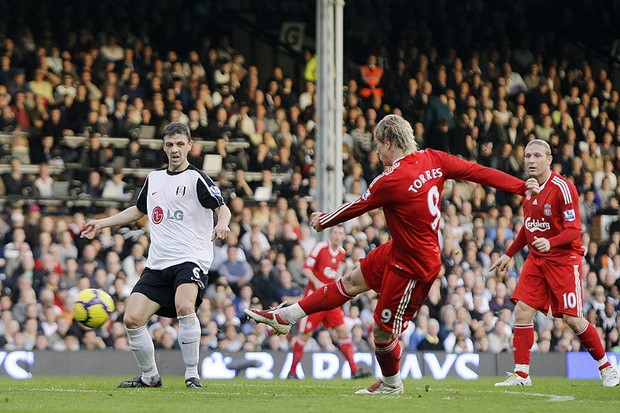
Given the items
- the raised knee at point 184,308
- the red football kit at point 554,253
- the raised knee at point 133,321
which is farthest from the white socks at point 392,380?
the red football kit at point 554,253

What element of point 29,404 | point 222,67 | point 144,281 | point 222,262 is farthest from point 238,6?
point 29,404

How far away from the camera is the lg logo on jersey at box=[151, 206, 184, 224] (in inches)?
410

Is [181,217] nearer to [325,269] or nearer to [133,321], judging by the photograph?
[133,321]

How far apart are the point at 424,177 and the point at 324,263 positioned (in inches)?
240

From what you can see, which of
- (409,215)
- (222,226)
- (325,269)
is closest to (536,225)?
(409,215)

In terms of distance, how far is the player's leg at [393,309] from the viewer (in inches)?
368

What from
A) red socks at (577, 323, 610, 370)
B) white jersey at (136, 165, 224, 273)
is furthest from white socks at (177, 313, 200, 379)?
red socks at (577, 323, 610, 370)

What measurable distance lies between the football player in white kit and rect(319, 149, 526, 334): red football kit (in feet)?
5.16

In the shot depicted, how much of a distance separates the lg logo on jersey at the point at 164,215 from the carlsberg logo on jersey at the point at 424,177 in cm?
229

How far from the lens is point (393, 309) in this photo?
9.38 m

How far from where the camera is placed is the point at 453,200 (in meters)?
21.3

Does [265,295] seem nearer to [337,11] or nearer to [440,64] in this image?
[337,11]

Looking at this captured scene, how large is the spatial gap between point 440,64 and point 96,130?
8.29 m

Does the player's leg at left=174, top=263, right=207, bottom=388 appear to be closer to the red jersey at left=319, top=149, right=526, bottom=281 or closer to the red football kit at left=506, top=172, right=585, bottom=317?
the red jersey at left=319, top=149, right=526, bottom=281
